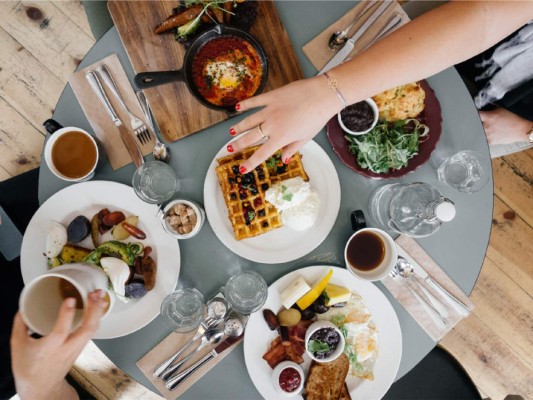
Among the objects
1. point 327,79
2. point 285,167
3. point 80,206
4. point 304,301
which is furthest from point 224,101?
point 304,301

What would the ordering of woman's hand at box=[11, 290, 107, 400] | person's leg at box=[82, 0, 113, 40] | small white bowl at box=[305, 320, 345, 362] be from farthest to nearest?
person's leg at box=[82, 0, 113, 40]
small white bowl at box=[305, 320, 345, 362]
woman's hand at box=[11, 290, 107, 400]

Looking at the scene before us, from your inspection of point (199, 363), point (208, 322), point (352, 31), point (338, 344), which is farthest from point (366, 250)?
point (352, 31)

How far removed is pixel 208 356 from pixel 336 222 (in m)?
Result: 0.80

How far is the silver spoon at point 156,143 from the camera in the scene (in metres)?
1.74

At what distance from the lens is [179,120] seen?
1765 millimetres

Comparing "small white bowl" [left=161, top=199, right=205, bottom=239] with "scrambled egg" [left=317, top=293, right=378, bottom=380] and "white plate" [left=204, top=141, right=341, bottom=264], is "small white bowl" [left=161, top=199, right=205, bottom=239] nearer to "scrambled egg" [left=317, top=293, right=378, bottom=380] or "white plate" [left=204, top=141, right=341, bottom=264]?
"white plate" [left=204, top=141, right=341, bottom=264]

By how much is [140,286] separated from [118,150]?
0.60 m

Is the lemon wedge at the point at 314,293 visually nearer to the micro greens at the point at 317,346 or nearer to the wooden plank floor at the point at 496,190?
the micro greens at the point at 317,346

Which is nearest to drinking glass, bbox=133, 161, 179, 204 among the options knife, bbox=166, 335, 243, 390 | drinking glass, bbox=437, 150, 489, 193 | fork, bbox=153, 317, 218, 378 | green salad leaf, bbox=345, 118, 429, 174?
fork, bbox=153, 317, 218, 378

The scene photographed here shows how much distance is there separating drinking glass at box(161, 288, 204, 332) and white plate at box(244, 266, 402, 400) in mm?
222

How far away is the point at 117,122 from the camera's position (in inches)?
68.6

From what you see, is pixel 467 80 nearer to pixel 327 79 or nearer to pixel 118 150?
pixel 327 79

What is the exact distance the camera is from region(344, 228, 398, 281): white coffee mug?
66.2 inches

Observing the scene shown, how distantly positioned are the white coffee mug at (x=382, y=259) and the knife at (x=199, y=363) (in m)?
0.57
